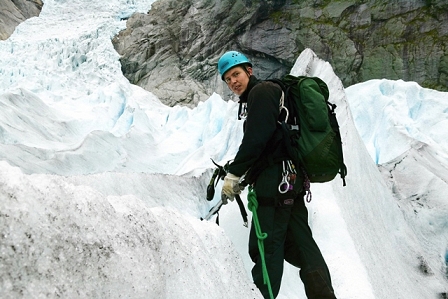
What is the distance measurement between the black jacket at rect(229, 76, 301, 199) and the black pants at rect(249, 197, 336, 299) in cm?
15

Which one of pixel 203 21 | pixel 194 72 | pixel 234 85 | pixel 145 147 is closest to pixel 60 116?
pixel 145 147

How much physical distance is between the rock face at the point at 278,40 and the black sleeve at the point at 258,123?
18.7 metres

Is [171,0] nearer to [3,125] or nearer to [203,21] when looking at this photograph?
[203,21]

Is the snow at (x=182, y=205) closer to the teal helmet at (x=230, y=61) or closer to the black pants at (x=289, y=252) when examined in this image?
the black pants at (x=289, y=252)

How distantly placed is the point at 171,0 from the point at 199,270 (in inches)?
1013

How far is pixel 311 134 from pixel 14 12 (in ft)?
91.7

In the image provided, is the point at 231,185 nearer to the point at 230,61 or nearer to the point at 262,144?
the point at 262,144

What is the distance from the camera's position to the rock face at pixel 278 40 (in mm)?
21312

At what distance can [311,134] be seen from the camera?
7.16ft

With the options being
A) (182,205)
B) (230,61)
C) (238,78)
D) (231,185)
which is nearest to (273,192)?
(231,185)

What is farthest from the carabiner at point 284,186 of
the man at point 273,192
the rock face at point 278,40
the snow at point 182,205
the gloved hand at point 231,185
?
the rock face at point 278,40

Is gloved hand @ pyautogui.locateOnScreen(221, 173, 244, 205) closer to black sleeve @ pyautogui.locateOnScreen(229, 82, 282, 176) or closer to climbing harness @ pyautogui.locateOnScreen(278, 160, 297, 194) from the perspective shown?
black sleeve @ pyautogui.locateOnScreen(229, 82, 282, 176)

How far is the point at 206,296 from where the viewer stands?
1.48 m

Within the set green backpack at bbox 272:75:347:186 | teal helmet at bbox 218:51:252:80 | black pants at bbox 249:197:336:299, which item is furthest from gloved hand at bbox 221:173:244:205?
teal helmet at bbox 218:51:252:80
